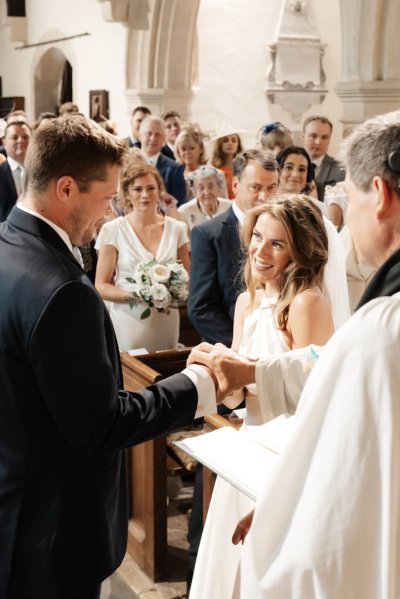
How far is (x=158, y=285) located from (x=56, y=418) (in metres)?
2.96

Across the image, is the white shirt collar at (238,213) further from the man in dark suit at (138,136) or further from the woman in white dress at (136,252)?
the man in dark suit at (138,136)

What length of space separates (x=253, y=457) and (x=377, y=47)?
23.0 feet

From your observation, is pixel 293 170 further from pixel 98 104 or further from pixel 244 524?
pixel 98 104

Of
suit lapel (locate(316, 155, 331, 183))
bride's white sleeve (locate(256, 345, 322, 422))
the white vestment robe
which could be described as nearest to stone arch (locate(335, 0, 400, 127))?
suit lapel (locate(316, 155, 331, 183))

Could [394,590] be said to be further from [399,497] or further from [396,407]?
[396,407]

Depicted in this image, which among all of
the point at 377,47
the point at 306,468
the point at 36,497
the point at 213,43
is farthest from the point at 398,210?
the point at 213,43

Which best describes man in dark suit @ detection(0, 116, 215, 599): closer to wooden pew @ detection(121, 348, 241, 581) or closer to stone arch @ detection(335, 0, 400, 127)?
wooden pew @ detection(121, 348, 241, 581)

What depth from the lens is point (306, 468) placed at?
184 centimetres

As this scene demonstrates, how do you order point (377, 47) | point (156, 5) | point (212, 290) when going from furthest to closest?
point (156, 5) → point (377, 47) → point (212, 290)

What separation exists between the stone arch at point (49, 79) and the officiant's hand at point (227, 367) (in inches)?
576

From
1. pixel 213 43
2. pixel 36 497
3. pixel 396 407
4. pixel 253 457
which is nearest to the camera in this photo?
pixel 396 407

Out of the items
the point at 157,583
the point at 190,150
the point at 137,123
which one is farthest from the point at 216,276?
the point at 137,123

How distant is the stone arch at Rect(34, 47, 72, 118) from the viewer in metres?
16.5

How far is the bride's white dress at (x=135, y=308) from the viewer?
5.28 metres
